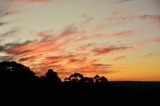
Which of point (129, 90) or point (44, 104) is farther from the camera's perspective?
point (129, 90)

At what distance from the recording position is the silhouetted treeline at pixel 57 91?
176 ft

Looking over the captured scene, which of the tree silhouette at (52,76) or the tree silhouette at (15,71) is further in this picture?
the tree silhouette at (52,76)

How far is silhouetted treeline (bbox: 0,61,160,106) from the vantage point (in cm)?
5359

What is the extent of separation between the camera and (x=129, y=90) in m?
78.9

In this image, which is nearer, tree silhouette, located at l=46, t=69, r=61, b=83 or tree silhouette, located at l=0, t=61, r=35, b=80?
tree silhouette, located at l=0, t=61, r=35, b=80

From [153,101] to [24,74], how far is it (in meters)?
26.1

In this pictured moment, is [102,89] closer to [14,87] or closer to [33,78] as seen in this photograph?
[33,78]

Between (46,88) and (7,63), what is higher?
(7,63)

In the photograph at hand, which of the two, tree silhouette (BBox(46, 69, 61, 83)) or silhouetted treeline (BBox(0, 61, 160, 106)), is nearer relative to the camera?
silhouetted treeline (BBox(0, 61, 160, 106))

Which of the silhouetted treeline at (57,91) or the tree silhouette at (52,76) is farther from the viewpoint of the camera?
the tree silhouette at (52,76)

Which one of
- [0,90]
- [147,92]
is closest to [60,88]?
[0,90]

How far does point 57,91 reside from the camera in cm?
6050

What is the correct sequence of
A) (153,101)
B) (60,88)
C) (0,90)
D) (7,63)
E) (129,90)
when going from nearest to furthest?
(0,90), (7,63), (60,88), (153,101), (129,90)

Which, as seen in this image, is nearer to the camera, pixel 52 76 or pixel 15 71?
pixel 15 71
